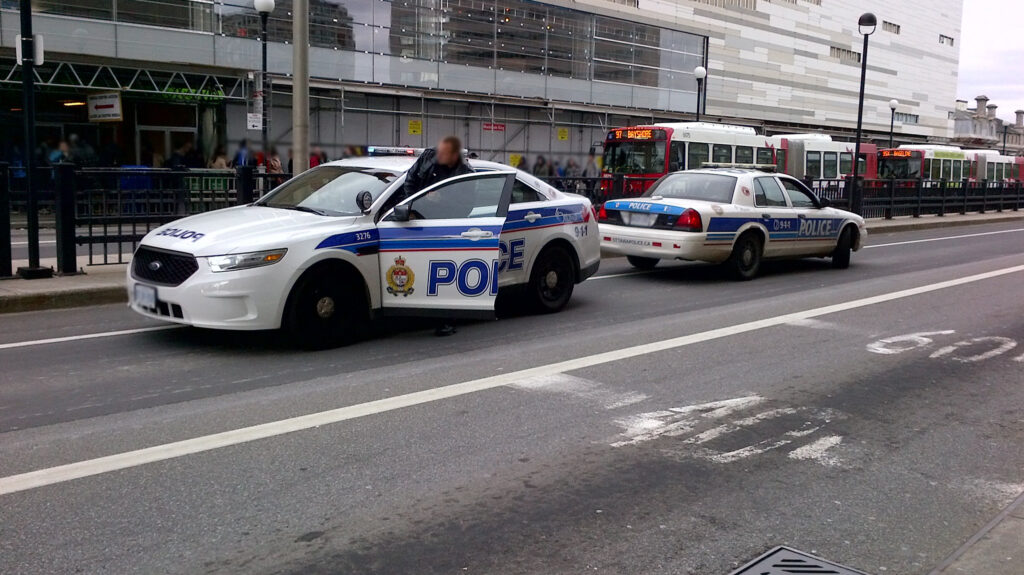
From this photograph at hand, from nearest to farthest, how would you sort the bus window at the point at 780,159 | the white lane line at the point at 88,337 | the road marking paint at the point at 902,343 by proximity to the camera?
the white lane line at the point at 88,337
the road marking paint at the point at 902,343
the bus window at the point at 780,159

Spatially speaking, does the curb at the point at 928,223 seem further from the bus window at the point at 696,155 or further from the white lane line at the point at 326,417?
the white lane line at the point at 326,417

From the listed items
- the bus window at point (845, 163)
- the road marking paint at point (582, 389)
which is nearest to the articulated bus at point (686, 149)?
the bus window at point (845, 163)

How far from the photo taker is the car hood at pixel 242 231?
7711 millimetres

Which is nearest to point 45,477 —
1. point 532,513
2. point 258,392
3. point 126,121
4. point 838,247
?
point 258,392

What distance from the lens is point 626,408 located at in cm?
666

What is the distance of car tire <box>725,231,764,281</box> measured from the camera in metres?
13.5

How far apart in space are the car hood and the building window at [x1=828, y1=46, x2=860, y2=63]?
67.1 metres

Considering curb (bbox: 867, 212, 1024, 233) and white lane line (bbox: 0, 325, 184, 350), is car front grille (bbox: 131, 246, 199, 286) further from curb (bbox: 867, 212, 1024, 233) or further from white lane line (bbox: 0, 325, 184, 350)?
curb (bbox: 867, 212, 1024, 233)

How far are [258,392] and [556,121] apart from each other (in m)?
33.7

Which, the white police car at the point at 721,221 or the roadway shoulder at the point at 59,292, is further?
the white police car at the point at 721,221

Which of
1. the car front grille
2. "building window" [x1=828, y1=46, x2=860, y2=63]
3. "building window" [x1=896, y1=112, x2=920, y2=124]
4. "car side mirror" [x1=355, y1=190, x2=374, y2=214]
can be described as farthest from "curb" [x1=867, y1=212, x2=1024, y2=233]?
"building window" [x1=896, y1=112, x2=920, y2=124]

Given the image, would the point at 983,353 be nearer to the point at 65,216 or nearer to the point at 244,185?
the point at 244,185

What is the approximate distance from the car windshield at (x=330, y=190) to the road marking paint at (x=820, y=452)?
4459 millimetres

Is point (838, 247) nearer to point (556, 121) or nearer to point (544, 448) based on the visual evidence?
point (544, 448)
